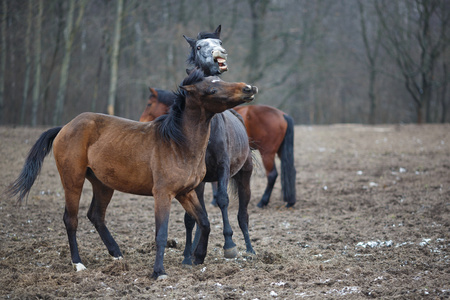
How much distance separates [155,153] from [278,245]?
2251mm

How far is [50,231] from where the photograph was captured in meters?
6.24

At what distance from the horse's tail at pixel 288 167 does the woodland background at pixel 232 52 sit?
10.8m

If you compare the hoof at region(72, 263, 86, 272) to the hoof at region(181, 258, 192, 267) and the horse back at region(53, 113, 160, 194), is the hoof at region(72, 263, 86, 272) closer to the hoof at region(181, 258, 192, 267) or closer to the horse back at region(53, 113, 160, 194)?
the horse back at region(53, 113, 160, 194)

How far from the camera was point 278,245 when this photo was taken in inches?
224

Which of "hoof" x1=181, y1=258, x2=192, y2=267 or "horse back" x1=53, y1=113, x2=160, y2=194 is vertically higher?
"horse back" x1=53, y1=113, x2=160, y2=194

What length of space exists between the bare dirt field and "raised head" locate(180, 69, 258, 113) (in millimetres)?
1676

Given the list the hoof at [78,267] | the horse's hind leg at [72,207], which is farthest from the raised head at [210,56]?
the hoof at [78,267]

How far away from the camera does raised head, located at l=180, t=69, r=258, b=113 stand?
4.01m

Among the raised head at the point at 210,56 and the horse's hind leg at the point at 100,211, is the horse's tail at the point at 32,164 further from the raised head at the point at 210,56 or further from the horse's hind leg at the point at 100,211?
the raised head at the point at 210,56

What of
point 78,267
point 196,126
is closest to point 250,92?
point 196,126

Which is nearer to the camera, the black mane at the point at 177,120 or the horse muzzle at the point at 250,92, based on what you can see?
the horse muzzle at the point at 250,92

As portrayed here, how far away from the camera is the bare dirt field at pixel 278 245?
3.84 m

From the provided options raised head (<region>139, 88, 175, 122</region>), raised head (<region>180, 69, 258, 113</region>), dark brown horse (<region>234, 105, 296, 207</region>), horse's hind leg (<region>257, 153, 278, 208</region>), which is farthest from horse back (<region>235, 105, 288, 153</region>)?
raised head (<region>180, 69, 258, 113</region>)

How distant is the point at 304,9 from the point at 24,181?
25937 millimetres
